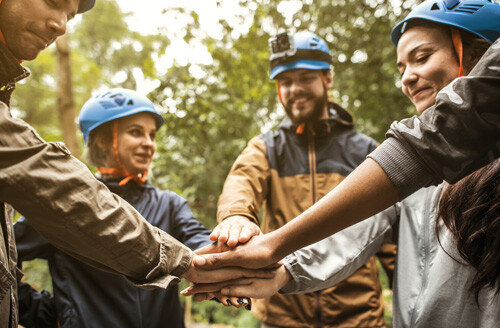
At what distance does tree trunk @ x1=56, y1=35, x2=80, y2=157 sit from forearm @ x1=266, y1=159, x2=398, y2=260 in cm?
486

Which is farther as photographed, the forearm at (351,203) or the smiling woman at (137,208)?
the smiling woman at (137,208)

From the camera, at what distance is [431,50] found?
6.31ft

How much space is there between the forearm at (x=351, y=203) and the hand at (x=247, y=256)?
13.0 inches

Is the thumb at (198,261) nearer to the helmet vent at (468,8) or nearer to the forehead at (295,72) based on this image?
the forehead at (295,72)

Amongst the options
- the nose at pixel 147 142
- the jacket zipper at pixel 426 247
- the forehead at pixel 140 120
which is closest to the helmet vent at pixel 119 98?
the forehead at pixel 140 120

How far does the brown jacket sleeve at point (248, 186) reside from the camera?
249 centimetres

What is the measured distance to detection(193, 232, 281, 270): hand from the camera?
6.51 ft

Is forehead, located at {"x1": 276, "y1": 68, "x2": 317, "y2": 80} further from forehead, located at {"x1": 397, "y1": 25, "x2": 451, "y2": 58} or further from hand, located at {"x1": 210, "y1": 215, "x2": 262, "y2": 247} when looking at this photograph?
hand, located at {"x1": 210, "y1": 215, "x2": 262, "y2": 247}

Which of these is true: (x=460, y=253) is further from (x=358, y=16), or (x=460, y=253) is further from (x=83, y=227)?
(x=358, y=16)

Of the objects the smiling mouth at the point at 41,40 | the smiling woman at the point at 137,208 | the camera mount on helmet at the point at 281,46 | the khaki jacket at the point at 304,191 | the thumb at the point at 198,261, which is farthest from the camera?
the camera mount on helmet at the point at 281,46

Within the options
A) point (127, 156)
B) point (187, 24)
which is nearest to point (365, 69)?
point (187, 24)

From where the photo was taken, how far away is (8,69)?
1.62m

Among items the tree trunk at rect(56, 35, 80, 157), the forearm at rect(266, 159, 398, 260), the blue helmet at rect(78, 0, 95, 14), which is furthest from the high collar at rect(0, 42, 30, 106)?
the tree trunk at rect(56, 35, 80, 157)

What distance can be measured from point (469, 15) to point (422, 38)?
0.79 ft
